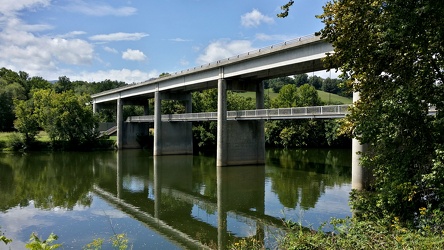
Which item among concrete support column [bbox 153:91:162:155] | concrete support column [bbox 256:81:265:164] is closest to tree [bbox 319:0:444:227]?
concrete support column [bbox 256:81:265:164]

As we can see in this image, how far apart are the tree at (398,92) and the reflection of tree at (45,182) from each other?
54.3ft

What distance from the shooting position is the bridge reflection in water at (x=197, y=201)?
1541 centimetres

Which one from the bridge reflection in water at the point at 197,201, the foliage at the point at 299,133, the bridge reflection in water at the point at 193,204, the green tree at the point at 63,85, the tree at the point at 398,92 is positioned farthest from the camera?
the green tree at the point at 63,85

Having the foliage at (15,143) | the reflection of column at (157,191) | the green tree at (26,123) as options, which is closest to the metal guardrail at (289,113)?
the reflection of column at (157,191)

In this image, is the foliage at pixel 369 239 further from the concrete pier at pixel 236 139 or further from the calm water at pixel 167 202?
the concrete pier at pixel 236 139

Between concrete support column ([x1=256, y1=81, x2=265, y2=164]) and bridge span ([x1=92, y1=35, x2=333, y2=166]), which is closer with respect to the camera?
bridge span ([x1=92, y1=35, x2=333, y2=166])

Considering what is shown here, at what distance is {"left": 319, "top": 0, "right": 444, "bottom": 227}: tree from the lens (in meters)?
9.23

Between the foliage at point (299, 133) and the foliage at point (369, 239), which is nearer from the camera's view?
the foliage at point (369, 239)

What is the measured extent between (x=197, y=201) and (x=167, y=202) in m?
1.72

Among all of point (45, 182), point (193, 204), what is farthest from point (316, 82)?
point (193, 204)

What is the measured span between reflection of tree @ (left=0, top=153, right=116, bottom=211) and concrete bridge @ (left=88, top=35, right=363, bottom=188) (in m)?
11.6

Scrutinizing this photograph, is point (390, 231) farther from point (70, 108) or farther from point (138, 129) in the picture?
point (138, 129)

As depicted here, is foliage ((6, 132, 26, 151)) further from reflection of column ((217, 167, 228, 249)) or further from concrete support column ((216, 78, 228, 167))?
reflection of column ((217, 167, 228, 249))

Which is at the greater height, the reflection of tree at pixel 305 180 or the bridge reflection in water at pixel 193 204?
the reflection of tree at pixel 305 180
